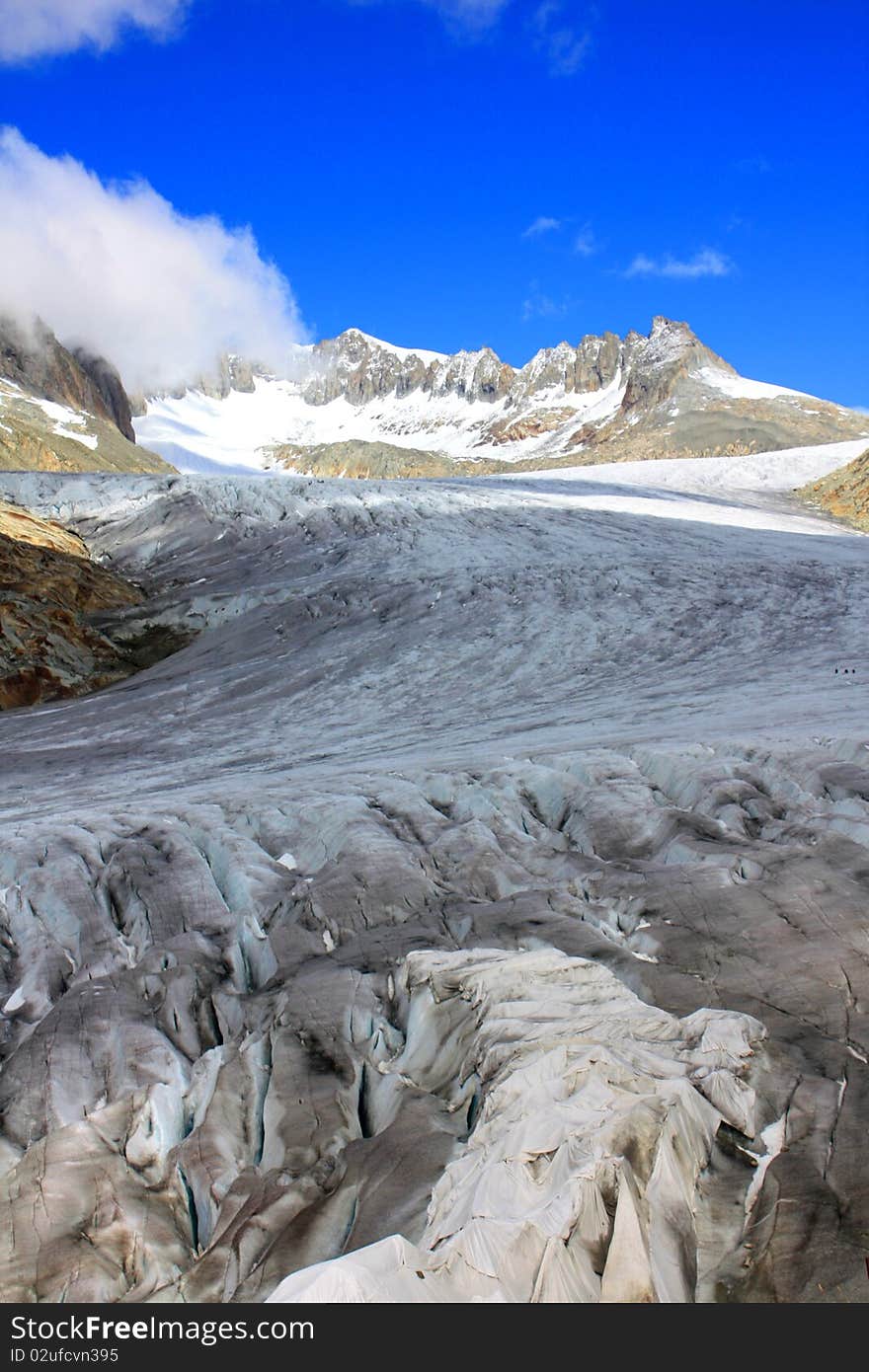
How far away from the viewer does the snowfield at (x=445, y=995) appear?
15.1 ft

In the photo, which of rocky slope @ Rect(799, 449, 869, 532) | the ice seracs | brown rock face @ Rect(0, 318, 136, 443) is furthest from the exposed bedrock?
brown rock face @ Rect(0, 318, 136, 443)

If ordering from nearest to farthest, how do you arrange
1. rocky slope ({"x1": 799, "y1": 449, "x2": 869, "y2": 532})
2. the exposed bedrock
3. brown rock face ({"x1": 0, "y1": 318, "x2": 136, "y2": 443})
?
the exposed bedrock → rocky slope ({"x1": 799, "y1": 449, "x2": 869, "y2": 532}) → brown rock face ({"x1": 0, "y1": 318, "x2": 136, "y2": 443})

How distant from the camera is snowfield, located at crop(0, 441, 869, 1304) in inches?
181

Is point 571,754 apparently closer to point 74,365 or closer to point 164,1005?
point 164,1005

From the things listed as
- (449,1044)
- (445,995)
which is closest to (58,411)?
(445,995)

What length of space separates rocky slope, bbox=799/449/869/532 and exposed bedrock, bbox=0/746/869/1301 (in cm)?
2611

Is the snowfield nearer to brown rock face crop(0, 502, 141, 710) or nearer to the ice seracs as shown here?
the ice seracs

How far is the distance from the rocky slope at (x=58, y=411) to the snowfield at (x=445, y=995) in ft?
121

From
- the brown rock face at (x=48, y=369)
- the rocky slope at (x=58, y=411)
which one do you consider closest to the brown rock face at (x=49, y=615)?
the rocky slope at (x=58, y=411)

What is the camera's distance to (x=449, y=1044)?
241 inches

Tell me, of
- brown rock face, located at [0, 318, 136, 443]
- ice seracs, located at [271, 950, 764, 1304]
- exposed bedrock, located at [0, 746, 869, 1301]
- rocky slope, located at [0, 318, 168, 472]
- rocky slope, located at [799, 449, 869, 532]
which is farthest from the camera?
brown rock face, located at [0, 318, 136, 443]

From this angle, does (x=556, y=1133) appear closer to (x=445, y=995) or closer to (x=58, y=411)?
(x=445, y=995)

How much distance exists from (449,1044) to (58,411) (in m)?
79.8

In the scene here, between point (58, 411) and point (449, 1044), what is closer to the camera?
point (449, 1044)
